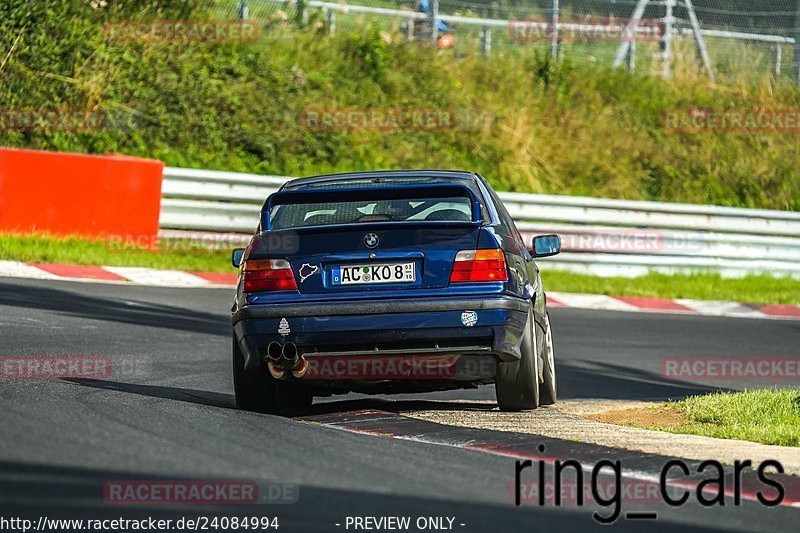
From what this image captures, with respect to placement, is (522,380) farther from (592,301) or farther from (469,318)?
(592,301)

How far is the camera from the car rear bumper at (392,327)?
7.98 meters

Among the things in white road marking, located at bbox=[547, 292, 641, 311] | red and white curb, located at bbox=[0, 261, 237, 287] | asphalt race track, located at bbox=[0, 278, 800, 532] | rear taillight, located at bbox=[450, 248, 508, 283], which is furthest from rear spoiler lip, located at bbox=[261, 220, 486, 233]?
white road marking, located at bbox=[547, 292, 641, 311]

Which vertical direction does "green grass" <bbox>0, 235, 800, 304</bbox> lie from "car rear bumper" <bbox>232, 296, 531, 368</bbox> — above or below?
below

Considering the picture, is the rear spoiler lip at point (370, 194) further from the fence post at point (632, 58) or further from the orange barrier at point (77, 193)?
the fence post at point (632, 58)

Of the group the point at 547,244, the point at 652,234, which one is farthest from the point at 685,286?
the point at 547,244

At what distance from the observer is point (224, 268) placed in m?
18.7

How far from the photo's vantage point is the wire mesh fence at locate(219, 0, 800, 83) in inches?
1095

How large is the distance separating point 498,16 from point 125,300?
51.5 ft

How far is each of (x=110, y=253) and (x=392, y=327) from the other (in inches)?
412

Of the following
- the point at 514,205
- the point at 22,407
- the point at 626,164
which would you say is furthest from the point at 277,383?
the point at 626,164

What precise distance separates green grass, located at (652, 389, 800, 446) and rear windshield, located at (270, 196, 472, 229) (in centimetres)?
178

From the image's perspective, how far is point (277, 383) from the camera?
846 cm

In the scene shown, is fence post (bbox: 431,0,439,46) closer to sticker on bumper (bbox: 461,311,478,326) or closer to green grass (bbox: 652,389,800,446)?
green grass (bbox: 652,389,800,446)

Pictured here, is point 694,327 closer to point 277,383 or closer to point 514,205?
point 514,205
